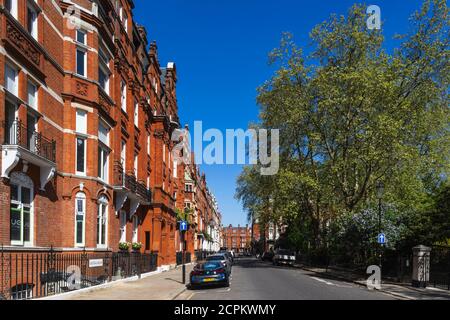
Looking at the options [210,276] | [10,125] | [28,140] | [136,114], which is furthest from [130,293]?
[136,114]

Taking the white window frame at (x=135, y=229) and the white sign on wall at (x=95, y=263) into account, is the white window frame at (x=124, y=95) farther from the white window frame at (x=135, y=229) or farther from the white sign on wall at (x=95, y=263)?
the white sign on wall at (x=95, y=263)

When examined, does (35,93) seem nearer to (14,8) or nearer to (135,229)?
(14,8)

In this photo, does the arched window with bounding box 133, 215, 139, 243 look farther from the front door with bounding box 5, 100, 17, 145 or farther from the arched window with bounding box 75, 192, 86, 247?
the front door with bounding box 5, 100, 17, 145

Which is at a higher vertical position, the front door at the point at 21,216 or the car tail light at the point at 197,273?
the front door at the point at 21,216

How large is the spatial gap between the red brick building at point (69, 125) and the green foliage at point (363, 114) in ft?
39.1

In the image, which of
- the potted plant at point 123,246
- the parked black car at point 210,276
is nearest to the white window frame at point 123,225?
the potted plant at point 123,246

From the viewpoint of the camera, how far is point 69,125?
20.2 m

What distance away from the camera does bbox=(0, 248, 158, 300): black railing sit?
14.4 metres

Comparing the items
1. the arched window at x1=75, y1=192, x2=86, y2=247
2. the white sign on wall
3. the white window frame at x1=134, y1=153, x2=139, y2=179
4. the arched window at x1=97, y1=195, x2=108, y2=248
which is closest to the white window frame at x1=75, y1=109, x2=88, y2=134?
the arched window at x1=75, y1=192, x2=86, y2=247

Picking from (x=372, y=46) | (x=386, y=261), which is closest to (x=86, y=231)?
(x=386, y=261)

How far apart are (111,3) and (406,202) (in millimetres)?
22433

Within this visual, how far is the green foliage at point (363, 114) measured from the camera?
32312mm

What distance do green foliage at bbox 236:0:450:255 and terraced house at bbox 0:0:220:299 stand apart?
11943mm

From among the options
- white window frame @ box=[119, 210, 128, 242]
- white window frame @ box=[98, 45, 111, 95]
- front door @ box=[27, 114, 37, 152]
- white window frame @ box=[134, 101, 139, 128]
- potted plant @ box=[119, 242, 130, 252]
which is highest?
white window frame @ box=[98, 45, 111, 95]
